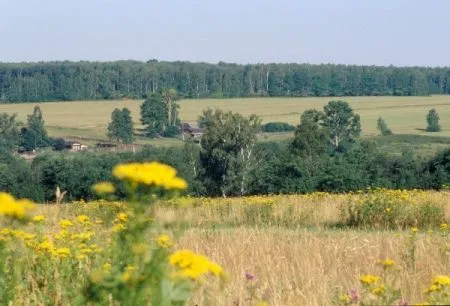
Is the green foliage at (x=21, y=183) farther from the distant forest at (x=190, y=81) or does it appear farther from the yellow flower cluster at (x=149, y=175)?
the distant forest at (x=190, y=81)

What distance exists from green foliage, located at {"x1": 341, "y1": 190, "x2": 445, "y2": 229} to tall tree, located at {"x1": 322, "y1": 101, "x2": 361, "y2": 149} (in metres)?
46.3

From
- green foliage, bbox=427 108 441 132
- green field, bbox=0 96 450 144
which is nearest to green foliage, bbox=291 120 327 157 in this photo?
green field, bbox=0 96 450 144

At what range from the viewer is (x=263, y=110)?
305 ft

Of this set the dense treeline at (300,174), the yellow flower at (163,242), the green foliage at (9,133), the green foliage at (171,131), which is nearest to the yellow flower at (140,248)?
the yellow flower at (163,242)

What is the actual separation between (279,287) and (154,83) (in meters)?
106

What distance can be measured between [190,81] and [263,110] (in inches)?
956

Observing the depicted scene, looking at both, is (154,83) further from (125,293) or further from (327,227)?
(125,293)

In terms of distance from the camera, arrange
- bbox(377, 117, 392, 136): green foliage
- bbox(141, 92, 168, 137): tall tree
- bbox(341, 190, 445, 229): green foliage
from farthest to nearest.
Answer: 1. bbox(141, 92, 168, 137): tall tree
2. bbox(377, 117, 392, 136): green foliage
3. bbox(341, 190, 445, 229): green foliage

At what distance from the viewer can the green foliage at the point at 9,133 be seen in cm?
6156

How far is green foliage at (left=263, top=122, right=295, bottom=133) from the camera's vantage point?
7831 cm

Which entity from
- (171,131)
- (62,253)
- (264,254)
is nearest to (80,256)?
(62,253)

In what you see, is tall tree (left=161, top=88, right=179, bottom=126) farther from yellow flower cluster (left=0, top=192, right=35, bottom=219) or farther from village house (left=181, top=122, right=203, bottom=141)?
yellow flower cluster (left=0, top=192, right=35, bottom=219)

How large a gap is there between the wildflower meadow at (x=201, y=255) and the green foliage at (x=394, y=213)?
Result: 15 mm

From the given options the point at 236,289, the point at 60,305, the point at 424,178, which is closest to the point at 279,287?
the point at 236,289
